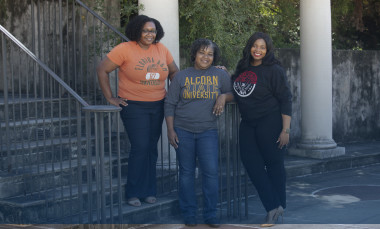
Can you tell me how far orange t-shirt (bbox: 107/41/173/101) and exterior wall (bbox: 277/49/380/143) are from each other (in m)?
5.05

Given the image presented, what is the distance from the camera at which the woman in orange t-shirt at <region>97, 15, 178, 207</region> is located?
18.4ft

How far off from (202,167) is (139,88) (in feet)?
2.92

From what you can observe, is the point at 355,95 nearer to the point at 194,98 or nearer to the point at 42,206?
the point at 194,98

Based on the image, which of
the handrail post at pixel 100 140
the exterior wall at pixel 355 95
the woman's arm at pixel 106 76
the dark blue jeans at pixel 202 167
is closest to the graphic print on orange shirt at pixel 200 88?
the dark blue jeans at pixel 202 167

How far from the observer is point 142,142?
567 centimetres

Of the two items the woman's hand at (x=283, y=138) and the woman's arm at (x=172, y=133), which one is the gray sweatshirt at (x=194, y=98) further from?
the woman's hand at (x=283, y=138)

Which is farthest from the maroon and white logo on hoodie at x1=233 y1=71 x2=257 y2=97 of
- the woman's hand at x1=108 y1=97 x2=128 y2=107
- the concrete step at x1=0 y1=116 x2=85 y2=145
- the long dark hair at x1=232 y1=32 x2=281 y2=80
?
the concrete step at x1=0 y1=116 x2=85 y2=145

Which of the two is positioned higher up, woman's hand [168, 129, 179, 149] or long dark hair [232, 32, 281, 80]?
long dark hair [232, 32, 281, 80]

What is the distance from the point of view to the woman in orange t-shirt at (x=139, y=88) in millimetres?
5609

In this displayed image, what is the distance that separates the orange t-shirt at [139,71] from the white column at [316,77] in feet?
13.3

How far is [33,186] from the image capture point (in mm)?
5594

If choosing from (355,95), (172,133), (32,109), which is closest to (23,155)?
(172,133)

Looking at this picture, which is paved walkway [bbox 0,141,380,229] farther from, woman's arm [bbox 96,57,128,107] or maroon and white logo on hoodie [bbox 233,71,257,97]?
maroon and white logo on hoodie [bbox 233,71,257,97]

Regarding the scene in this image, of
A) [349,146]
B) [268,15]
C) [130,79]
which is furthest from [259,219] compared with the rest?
[349,146]
